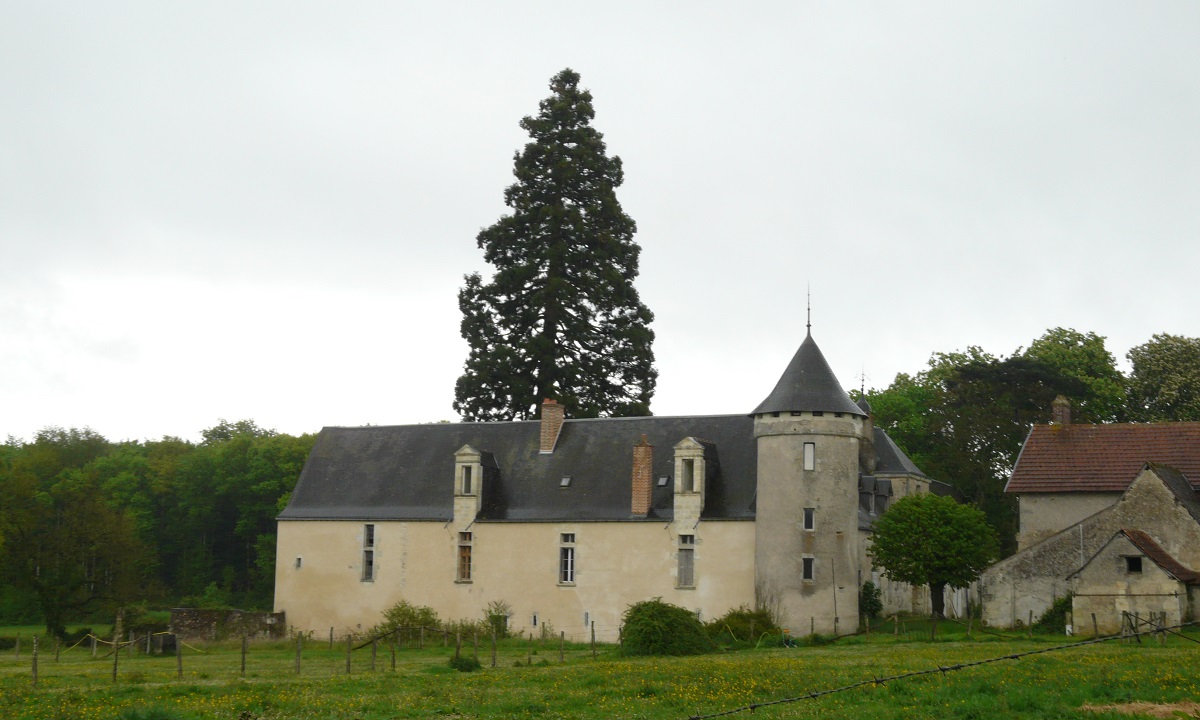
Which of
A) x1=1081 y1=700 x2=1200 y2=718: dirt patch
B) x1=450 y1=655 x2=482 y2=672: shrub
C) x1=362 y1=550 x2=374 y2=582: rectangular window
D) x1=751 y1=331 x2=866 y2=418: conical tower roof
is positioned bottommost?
x1=450 y1=655 x2=482 y2=672: shrub

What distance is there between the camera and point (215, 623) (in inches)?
1442

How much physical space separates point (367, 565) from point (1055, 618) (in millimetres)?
18770

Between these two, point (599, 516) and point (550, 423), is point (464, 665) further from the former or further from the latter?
point (550, 423)

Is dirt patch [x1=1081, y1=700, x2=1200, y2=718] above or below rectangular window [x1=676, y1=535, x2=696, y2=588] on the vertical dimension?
below

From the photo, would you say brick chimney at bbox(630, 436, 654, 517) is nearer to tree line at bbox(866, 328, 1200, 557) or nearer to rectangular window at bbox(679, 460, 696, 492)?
rectangular window at bbox(679, 460, 696, 492)

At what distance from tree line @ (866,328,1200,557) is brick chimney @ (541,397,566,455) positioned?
59.8 feet

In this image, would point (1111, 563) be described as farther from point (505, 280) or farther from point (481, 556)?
point (505, 280)

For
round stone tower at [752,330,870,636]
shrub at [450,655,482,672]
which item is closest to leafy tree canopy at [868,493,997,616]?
round stone tower at [752,330,870,636]

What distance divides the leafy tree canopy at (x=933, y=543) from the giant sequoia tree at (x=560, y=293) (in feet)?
47.1

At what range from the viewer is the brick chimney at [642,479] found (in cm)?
3547

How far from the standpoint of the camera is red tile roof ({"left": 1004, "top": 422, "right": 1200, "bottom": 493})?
35406mm

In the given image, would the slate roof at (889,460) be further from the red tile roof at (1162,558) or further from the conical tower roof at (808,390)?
the red tile roof at (1162,558)

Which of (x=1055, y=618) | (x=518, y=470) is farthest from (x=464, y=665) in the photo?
(x=1055, y=618)

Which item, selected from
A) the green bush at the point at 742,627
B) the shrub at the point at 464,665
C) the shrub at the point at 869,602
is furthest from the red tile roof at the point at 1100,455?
the shrub at the point at 464,665
